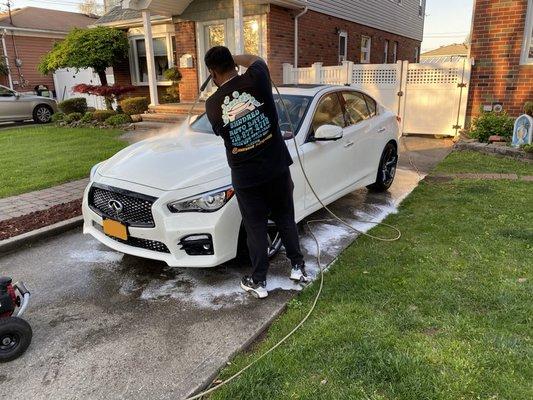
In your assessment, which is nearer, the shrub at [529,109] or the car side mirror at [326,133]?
the car side mirror at [326,133]

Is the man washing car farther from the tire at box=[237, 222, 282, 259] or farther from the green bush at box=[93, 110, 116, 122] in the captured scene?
the green bush at box=[93, 110, 116, 122]

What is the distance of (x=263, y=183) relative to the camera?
3115 millimetres

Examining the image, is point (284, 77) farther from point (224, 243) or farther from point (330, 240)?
point (224, 243)

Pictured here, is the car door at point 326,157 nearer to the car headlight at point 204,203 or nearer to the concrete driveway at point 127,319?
the concrete driveway at point 127,319

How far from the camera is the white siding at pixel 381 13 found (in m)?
14.2

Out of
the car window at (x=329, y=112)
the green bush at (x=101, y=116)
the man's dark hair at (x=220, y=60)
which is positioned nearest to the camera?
the man's dark hair at (x=220, y=60)

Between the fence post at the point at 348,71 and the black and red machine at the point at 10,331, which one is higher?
the fence post at the point at 348,71

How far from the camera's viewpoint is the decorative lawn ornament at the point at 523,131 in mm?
8023

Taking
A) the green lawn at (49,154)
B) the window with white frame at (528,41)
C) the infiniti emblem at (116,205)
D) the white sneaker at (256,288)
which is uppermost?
the window with white frame at (528,41)

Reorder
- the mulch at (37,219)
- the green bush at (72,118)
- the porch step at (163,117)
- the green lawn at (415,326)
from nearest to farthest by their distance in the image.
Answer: the green lawn at (415,326) → the mulch at (37,219) → the porch step at (163,117) → the green bush at (72,118)

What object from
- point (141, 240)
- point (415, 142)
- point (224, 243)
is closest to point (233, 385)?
point (224, 243)

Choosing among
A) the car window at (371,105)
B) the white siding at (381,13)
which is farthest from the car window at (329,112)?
the white siding at (381,13)

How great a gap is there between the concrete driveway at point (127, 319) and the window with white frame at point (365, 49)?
14.1 m

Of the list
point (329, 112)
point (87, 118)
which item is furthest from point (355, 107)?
point (87, 118)
